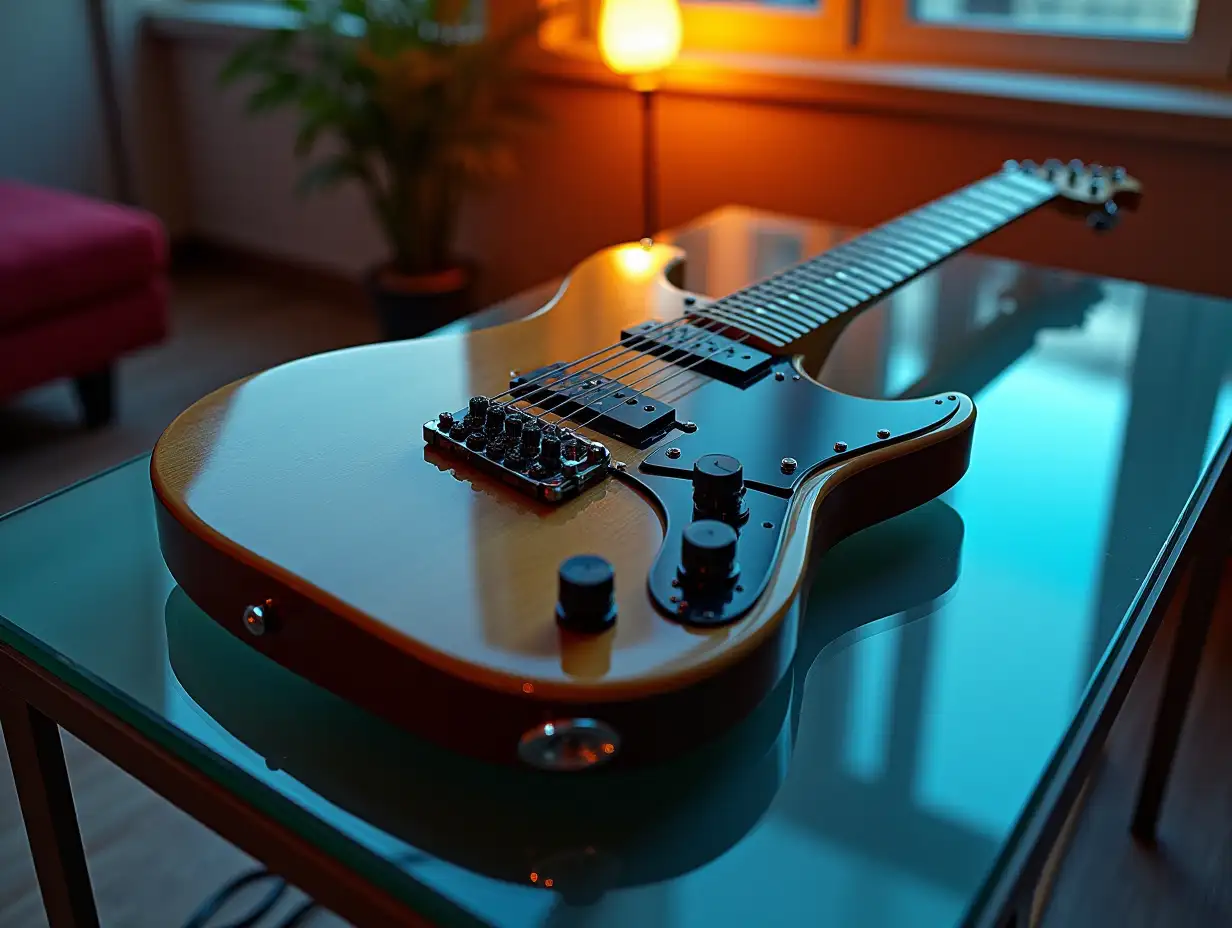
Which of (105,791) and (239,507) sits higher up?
(239,507)

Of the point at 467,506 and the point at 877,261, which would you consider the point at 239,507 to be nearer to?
the point at 467,506

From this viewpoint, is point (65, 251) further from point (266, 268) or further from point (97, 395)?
point (266, 268)

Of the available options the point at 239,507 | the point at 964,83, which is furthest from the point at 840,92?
the point at 239,507

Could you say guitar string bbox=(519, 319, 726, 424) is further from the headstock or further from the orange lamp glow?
the orange lamp glow

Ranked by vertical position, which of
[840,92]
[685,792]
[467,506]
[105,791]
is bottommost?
[105,791]

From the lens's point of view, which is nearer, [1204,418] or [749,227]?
[1204,418]

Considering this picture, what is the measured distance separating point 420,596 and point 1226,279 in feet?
4.80

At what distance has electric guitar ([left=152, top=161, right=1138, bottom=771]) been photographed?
1.97 feet

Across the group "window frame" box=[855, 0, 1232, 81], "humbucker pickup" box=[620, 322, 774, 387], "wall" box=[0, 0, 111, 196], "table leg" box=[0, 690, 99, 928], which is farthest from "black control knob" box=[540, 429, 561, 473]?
"wall" box=[0, 0, 111, 196]

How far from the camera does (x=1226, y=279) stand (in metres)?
1.67

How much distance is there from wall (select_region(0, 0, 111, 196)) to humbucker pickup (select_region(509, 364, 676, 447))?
2300 millimetres

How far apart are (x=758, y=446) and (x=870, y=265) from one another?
1.33 feet

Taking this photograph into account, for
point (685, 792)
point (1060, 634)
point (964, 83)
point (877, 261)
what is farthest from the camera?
point (964, 83)

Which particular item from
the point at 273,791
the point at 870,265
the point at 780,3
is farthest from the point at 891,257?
the point at 780,3
